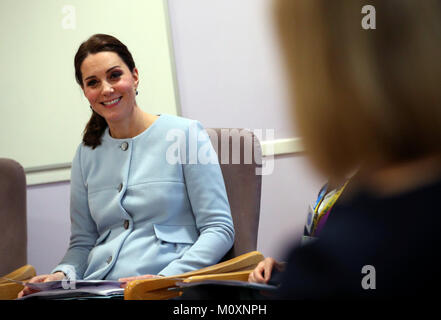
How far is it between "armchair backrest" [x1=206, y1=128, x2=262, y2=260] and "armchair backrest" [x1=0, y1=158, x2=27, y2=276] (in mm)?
834

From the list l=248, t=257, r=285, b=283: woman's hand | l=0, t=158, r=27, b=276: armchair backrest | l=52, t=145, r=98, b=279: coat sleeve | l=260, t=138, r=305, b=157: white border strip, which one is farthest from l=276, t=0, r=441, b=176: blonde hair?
l=260, t=138, r=305, b=157: white border strip

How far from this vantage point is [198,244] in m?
1.55

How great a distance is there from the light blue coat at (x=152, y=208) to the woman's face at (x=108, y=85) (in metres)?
0.11

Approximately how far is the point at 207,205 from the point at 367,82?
116 cm

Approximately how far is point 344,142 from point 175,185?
3.85 ft

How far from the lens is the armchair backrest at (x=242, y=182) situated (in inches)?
69.0

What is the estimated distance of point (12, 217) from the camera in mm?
2020

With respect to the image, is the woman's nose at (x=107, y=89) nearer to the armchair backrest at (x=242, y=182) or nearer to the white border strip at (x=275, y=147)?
the armchair backrest at (x=242, y=182)

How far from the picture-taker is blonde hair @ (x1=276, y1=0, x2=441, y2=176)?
0.46 metres

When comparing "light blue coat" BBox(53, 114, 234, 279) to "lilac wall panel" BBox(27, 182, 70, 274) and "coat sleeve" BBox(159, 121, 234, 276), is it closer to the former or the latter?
"coat sleeve" BBox(159, 121, 234, 276)

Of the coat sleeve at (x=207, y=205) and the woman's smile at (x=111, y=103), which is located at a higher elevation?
the woman's smile at (x=111, y=103)

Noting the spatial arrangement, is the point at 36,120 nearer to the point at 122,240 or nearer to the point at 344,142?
the point at 122,240

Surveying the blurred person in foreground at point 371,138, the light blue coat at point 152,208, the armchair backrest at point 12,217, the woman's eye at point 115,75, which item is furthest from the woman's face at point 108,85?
the blurred person in foreground at point 371,138

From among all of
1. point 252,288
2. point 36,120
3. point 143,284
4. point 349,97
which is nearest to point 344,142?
point 349,97
